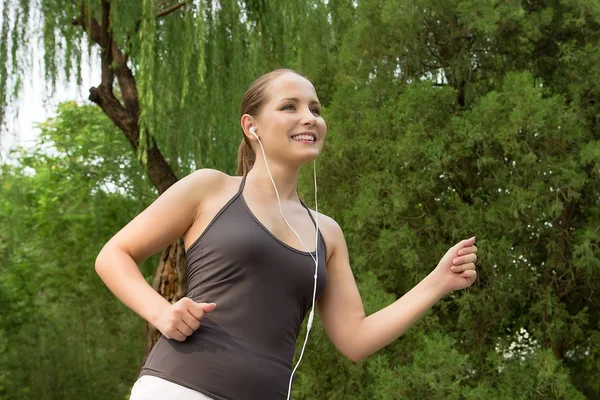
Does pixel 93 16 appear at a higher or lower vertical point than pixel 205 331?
higher

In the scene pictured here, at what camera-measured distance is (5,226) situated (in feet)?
28.5

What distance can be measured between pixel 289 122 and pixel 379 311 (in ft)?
1.63

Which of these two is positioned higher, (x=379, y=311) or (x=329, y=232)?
(x=329, y=232)

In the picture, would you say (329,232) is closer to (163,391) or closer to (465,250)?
(465,250)

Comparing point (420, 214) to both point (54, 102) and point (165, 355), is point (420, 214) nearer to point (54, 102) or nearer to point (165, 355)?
point (54, 102)

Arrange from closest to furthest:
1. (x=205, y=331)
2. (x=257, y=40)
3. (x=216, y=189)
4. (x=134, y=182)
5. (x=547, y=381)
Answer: (x=205, y=331), (x=216, y=189), (x=547, y=381), (x=257, y=40), (x=134, y=182)

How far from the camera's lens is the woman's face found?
195cm

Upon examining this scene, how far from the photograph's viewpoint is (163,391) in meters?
1.71

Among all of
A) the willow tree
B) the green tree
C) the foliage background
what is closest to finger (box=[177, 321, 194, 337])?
the foliage background

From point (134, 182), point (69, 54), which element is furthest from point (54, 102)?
point (134, 182)

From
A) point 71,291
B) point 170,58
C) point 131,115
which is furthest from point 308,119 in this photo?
point 71,291

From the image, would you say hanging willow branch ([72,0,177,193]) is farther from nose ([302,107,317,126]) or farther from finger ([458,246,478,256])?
finger ([458,246,478,256])

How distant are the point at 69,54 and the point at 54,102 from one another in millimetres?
381

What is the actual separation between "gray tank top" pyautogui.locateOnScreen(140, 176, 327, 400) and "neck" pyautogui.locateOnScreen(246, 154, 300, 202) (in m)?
0.15
